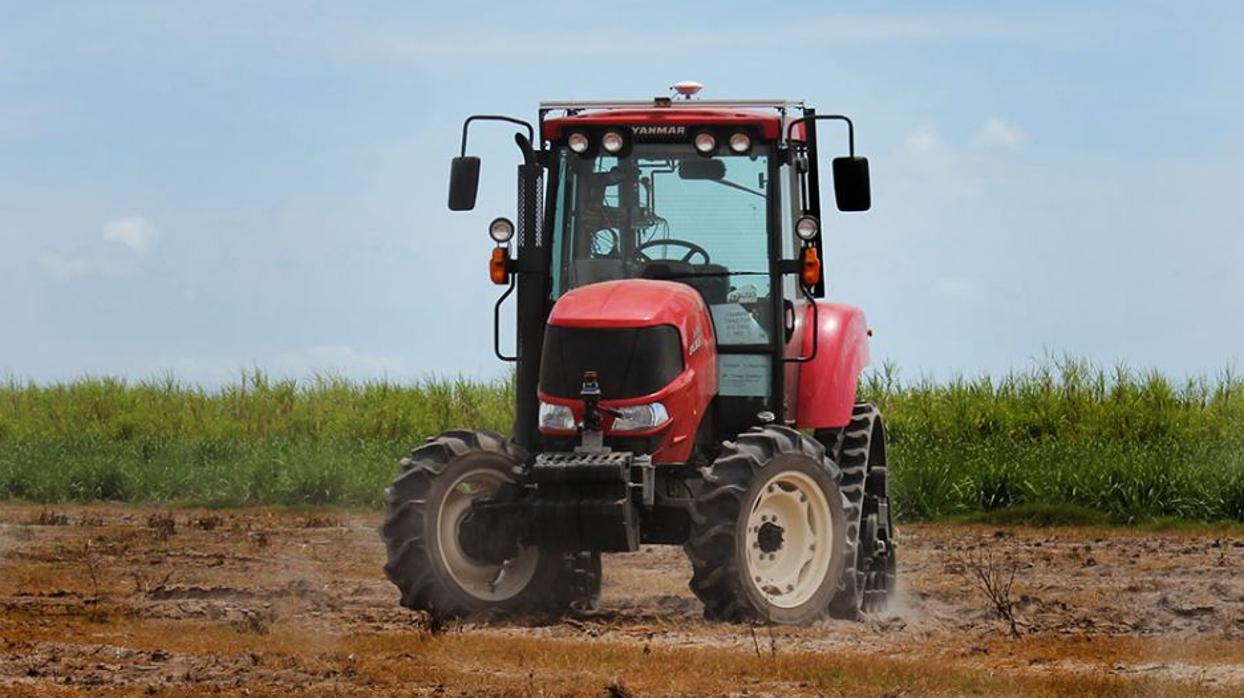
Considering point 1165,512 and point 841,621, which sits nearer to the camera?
point 841,621

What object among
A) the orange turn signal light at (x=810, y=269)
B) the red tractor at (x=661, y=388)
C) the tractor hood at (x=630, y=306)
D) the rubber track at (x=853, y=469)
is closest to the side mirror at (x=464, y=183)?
the red tractor at (x=661, y=388)

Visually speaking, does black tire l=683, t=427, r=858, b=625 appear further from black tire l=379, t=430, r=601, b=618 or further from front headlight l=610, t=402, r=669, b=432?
black tire l=379, t=430, r=601, b=618

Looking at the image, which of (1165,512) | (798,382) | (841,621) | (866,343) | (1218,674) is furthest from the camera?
(1165,512)

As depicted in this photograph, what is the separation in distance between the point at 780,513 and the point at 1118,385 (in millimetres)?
15232

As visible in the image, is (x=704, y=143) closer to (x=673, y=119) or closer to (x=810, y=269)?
(x=673, y=119)

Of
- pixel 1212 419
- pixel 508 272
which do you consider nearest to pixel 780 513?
pixel 508 272

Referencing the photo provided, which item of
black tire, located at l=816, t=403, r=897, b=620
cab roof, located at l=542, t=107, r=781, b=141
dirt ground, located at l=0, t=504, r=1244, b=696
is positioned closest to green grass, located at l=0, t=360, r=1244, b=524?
dirt ground, located at l=0, t=504, r=1244, b=696

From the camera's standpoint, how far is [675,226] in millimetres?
11984

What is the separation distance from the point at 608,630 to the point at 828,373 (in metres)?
2.38

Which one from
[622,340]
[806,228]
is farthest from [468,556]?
[806,228]

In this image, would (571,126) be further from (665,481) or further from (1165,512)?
(1165,512)

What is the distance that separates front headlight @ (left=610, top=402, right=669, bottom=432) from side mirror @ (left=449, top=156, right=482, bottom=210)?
1.72 metres

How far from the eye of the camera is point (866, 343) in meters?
13.6

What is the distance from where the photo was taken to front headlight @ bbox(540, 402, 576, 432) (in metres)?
11.3
